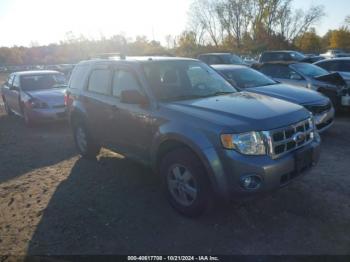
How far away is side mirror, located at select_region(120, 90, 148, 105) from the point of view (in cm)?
429

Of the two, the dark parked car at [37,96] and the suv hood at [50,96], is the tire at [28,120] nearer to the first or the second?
the dark parked car at [37,96]

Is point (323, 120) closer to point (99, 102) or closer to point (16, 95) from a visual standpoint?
point (99, 102)

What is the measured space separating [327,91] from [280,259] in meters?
6.89

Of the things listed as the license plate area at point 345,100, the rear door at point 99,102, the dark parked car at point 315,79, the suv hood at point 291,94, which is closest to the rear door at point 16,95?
the rear door at point 99,102

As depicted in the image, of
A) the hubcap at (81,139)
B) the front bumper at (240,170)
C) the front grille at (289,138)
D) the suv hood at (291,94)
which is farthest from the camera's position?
the suv hood at (291,94)

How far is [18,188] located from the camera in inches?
208

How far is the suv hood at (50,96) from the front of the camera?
9.41 metres

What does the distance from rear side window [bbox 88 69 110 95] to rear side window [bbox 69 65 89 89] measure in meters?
0.30

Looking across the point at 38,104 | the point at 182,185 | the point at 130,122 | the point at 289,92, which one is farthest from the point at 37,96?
the point at 182,185

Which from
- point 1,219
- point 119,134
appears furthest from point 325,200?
point 1,219

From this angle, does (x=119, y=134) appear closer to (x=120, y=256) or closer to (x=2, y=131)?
(x=120, y=256)

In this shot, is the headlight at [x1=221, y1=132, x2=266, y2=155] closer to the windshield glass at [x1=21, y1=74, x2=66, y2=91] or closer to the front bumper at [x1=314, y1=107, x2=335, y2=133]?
the front bumper at [x1=314, y1=107, x2=335, y2=133]

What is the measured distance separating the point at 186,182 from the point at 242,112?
40.2 inches

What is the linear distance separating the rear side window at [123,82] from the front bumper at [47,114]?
186 inches
